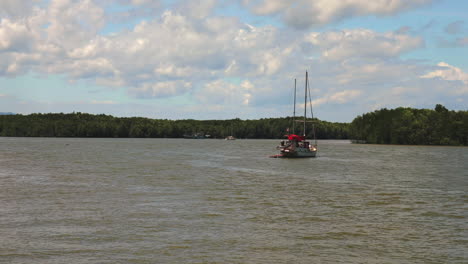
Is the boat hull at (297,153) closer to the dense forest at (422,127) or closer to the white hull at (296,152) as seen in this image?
the white hull at (296,152)

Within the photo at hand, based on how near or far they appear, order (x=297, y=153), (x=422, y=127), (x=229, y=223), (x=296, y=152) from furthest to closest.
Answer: (x=422, y=127) < (x=297, y=153) < (x=296, y=152) < (x=229, y=223)

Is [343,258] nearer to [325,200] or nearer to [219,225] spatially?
[219,225]

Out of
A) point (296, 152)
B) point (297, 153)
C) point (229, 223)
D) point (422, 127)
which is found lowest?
point (229, 223)

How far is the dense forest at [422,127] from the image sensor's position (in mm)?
175125

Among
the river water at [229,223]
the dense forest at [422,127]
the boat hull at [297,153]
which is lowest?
the river water at [229,223]

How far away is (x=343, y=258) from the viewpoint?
18766 mm

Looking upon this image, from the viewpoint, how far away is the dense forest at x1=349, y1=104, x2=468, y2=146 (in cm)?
17512

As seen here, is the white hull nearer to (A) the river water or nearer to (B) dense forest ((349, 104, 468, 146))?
(A) the river water

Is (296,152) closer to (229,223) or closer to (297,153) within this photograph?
(297,153)

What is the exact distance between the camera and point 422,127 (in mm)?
182375

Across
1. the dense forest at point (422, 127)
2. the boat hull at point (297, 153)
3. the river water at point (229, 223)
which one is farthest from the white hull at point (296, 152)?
the dense forest at point (422, 127)

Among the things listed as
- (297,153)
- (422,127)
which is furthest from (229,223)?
(422,127)

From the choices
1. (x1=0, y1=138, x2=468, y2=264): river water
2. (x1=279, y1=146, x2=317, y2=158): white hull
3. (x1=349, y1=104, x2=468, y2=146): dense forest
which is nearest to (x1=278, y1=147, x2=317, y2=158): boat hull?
(x1=279, y1=146, x2=317, y2=158): white hull

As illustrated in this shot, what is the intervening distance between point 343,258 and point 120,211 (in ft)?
47.7
